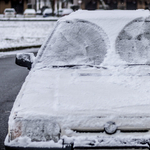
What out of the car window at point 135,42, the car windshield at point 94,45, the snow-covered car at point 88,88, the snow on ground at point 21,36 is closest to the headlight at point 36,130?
the snow-covered car at point 88,88

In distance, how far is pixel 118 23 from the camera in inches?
182

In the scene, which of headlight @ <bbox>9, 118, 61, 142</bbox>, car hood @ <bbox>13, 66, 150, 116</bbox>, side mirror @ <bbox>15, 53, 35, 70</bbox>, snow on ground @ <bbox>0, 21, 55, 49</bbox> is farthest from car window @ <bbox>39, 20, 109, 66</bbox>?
snow on ground @ <bbox>0, 21, 55, 49</bbox>

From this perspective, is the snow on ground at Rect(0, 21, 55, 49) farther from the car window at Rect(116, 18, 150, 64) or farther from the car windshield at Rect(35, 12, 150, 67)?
the car window at Rect(116, 18, 150, 64)

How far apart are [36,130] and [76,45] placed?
5.02 ft

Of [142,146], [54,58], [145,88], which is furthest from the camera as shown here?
[54,58]

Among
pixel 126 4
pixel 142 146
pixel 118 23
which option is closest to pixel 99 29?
pixel 118 23

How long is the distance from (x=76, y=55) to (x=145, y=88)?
988 millimetres

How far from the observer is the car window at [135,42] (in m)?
4.40

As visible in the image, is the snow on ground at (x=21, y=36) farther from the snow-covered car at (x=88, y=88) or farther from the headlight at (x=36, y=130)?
the headlight at (x=36, y=130)

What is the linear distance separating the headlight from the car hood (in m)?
0.08

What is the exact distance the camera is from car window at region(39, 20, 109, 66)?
438 cm

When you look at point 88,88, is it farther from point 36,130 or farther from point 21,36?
point 21,36

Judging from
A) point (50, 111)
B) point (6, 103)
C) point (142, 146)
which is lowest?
point (6, 103)

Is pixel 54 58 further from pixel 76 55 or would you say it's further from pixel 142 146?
pixel 142 146
